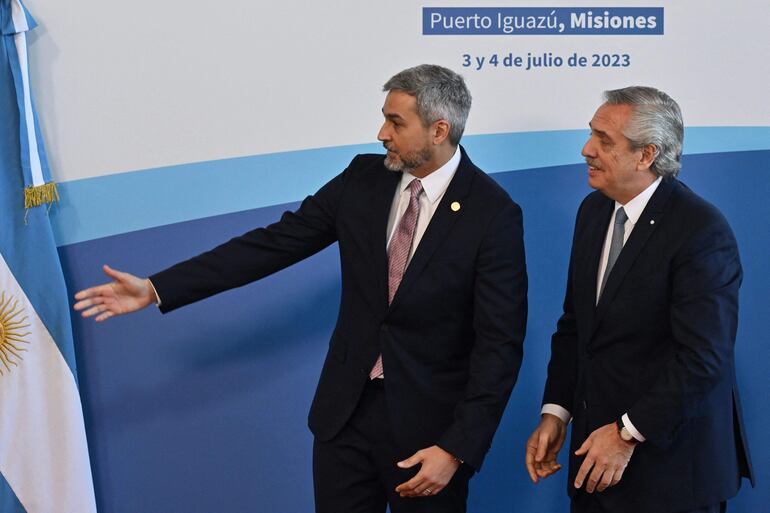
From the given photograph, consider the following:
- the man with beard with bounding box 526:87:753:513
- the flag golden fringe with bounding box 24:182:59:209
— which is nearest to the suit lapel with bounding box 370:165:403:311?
the man with beard with bounding box 526:87:753:513

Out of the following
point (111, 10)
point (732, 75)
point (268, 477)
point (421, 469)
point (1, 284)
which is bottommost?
point (268, 477)

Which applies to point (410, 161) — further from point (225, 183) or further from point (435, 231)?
point (225, 183)

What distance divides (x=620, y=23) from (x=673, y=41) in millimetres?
167

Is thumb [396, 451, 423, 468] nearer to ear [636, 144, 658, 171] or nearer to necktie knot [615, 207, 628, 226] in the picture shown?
necktie knot [615, 207, 628, 226]

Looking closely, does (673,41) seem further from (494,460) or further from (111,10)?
(111,10)

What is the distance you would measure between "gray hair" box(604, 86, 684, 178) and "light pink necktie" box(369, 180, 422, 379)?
55cm

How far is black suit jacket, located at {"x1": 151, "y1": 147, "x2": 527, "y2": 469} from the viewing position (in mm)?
2324

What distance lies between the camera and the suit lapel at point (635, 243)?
224 cm

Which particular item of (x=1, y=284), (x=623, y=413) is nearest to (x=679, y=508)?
(x=623, y=413)

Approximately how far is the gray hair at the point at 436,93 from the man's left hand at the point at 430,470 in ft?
2.50

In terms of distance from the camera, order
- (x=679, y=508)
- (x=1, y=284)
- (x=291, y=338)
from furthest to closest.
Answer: (x=291, y=338)
(x=1, y=284)
(x=679, y=508)

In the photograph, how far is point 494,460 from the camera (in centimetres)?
314

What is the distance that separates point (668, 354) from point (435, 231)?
609 millimetres

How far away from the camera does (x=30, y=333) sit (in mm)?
2936
